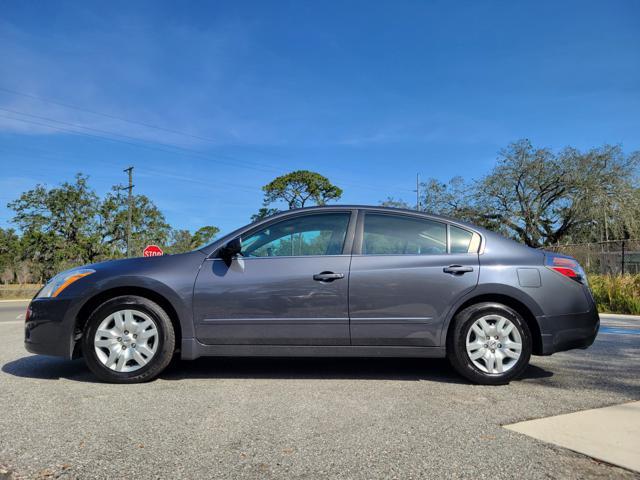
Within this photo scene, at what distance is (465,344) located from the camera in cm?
398

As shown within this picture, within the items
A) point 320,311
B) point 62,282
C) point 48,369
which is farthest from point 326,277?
point 48,369

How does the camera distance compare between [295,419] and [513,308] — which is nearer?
[295,419]

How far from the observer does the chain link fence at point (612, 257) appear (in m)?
14.5

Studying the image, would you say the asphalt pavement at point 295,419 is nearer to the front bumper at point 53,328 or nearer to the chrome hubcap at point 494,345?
the chrome hubcap at point 494,345

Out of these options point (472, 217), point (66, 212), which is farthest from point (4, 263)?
point (472, 217)

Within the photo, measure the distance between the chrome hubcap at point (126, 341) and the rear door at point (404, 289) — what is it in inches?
→ 67.1

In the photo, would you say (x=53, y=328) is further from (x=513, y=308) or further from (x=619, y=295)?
(x=619, y=295)

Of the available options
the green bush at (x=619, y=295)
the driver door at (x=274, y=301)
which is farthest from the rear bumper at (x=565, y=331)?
the green bush at (x=619, y=295)

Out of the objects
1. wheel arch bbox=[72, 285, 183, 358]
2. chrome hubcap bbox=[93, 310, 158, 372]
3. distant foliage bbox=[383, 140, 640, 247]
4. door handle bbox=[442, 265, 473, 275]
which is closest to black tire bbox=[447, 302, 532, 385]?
door handle bbox=[442, 265, 473, 275]

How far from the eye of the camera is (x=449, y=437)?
8.97 feet

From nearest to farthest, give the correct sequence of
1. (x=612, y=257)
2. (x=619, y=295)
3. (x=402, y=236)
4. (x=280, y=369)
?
(x=402, y=236), (x=280, y=369), (x=619, y=295), (x=612, y=257)

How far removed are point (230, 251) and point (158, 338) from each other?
0.93 meters

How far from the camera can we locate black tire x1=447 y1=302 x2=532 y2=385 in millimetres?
3943

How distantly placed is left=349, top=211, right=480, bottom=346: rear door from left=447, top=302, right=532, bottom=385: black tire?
0.48ft
